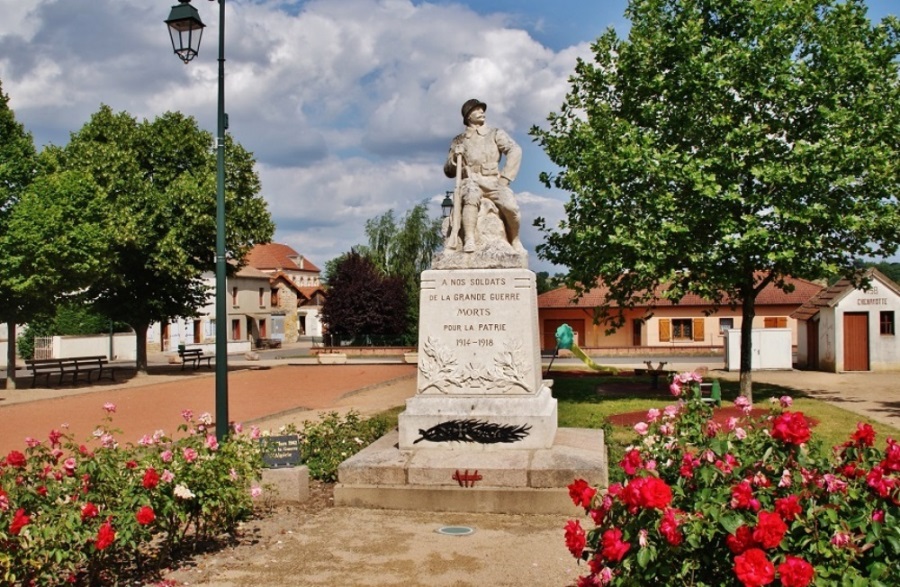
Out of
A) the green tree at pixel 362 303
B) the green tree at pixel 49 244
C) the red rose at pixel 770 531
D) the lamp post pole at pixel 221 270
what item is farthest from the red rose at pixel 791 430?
the green tree at pixel 362 303

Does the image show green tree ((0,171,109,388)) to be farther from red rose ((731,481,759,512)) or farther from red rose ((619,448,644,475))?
red rose ((731,481,759,512))

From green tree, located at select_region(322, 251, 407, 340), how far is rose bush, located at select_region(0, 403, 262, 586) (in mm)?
44494

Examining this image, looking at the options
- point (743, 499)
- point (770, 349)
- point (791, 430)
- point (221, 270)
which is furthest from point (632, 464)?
point (770, 349)

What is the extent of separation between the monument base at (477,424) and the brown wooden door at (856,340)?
24811 millimetres

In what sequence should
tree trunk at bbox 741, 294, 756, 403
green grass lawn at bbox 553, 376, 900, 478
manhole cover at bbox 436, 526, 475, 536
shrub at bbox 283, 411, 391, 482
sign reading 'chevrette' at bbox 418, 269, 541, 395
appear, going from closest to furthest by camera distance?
manhole cover at bbox 436, 526, 475, 536 < sign reading 'chevrette' at bbox 418, 269, 541, 395 < shrub at bbox 283, 411, 391, 482 < green grass lawn at bbox 553, 376, 900, 478 < tree trunk at bbox 741, 294, 756, 403

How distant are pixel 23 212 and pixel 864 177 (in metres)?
21.6

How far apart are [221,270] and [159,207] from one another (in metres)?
19.5

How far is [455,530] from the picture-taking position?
24.1 ft

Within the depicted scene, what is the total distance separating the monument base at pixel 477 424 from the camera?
8.91 meters

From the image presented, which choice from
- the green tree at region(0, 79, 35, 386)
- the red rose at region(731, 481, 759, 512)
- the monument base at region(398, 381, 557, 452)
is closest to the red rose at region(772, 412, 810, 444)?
the red rose at region(731, 481, 759, 512)

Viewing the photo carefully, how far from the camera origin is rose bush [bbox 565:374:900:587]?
346 centimetres

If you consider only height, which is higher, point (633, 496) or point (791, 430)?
point (791, 430)

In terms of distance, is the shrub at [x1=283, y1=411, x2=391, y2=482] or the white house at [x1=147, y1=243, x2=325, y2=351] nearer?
the shrub at [x1=283, y1=411, x2=391, y2=482]

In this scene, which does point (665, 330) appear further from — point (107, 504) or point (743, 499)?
point (743, 499)
